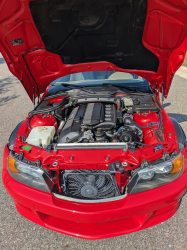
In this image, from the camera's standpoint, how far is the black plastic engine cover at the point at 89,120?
6.92 feet

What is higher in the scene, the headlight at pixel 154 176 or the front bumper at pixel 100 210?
the headlight at pixel 154 176

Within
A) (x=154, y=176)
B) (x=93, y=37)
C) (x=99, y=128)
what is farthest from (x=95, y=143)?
(x=93, y=37)

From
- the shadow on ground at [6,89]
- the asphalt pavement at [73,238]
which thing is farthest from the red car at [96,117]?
the shadow on ground at [6,89]

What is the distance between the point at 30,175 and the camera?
5.78 feet

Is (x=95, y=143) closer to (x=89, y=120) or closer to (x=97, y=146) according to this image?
(x=97, y=146)

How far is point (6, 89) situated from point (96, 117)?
5235 millimetres

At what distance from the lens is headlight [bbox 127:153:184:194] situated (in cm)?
163

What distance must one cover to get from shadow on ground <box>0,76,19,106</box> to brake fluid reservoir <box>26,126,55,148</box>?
12.0ft

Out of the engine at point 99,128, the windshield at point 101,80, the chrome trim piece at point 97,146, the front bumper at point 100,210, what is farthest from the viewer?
the windshield at point 101,80

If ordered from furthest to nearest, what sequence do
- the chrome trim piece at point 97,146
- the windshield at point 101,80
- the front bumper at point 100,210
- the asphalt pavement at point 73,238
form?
the windshield at point 101,80 → the asphalt pavement at point 73,238 → the chrome trim piece at point 97,146 → the front bumper at point 100,210

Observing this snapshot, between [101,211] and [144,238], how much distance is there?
26.1 inches

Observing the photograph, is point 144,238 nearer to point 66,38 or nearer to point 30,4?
point 66,38

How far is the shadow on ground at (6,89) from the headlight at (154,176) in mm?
4710

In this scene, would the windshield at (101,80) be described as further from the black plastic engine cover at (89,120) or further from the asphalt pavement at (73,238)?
the asphalt pavement at (73,238)
